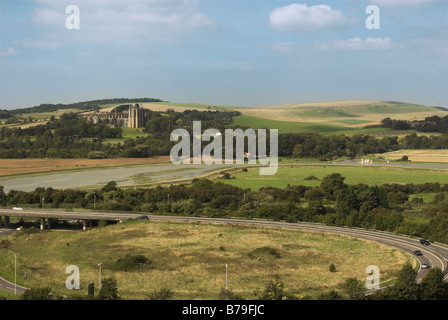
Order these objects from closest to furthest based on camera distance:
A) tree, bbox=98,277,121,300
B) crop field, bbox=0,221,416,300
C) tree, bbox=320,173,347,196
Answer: tree, bbox=98,277,121,300 → crop field, bbox=0,221,416,300 → tree, bbox=320,173,347,196

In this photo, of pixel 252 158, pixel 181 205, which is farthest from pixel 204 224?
pixel 252 158

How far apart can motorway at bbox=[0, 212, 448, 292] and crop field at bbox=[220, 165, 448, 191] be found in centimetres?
2229

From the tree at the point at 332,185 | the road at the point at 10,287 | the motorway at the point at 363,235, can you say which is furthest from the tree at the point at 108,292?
the tree at the point at 332,185

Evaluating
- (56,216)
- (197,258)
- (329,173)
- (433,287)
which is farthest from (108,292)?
(329,173)

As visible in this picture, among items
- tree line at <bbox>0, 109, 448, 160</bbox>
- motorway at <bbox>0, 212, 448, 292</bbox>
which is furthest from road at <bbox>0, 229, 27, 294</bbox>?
tree line at <bbox>0, 109, 448, 160</bbox>

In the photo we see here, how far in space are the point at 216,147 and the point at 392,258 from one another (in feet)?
284

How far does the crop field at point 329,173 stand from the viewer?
8800 cm

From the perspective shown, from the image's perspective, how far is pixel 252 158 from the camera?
12406cm

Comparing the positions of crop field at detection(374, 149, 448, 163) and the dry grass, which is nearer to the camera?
the dry grass

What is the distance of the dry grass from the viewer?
103 m

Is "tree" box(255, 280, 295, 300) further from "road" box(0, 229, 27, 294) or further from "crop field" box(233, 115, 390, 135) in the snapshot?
"crop field" box(233, 115, 390, 135)

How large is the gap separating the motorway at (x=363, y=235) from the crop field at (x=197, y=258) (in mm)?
1501

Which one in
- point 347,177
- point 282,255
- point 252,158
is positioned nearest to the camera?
point 282,255
